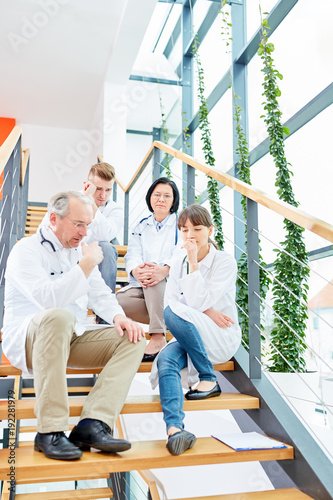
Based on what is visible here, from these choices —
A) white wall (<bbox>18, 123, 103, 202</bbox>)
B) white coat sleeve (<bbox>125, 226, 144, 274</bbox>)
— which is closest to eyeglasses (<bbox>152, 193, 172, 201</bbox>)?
white coat sleeve (<bbox>125, 226, 144, 274</bbox>)

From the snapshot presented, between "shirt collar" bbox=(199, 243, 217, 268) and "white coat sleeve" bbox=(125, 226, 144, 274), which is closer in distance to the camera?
"shirt collar" bbox=(199, 243, 217, 268)

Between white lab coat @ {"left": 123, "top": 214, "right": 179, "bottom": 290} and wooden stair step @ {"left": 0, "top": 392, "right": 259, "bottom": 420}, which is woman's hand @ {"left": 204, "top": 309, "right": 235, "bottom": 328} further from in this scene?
white lab coat @ {"left": 123, "top": 214, "right": 179, "bottom": 290}

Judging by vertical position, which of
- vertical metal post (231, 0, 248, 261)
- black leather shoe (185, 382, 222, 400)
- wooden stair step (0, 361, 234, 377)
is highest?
vertical metal post (231, 0, 248, 261)

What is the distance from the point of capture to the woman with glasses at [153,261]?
87.3 inches

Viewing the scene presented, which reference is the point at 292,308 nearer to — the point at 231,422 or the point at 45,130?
the point at 231,422

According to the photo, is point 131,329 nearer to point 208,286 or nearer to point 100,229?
point 208,286

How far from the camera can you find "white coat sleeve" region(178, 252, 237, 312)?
191 cm

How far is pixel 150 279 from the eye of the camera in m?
2.29

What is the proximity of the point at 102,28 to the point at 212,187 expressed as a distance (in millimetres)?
2104

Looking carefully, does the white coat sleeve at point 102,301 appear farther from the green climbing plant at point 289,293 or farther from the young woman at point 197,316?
the green climbing plant at point 289,293

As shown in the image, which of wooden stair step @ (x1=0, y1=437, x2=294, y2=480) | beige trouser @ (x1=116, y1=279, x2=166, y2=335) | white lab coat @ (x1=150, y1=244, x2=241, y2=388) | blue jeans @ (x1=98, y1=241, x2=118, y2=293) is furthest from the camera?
blue jeans @ (x1=98, y1=241, x2=118, y2=293)

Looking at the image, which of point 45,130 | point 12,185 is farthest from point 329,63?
point 45,130

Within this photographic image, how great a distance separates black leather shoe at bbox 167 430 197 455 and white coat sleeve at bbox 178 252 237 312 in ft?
1.78

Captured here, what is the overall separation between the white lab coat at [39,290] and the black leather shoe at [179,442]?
0.50 meters
